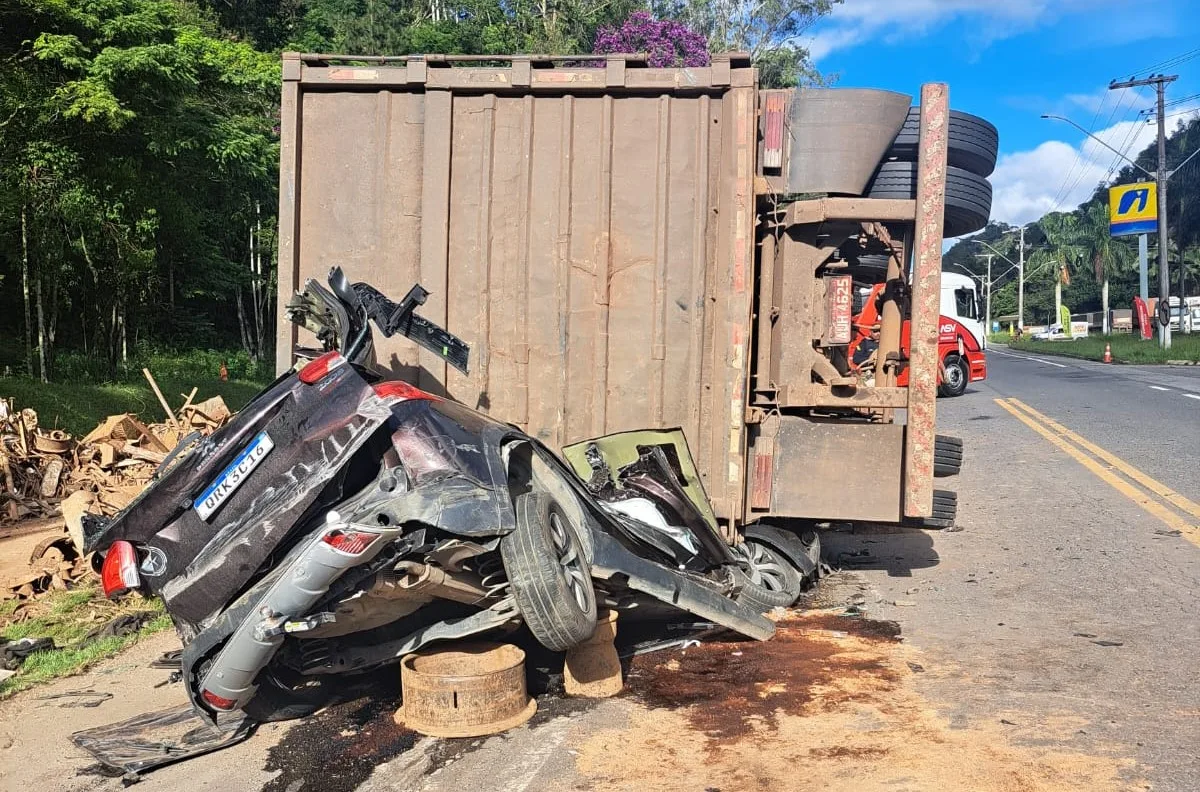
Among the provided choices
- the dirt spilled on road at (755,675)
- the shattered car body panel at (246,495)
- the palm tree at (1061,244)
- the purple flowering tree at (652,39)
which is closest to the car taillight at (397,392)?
the shattered car body panel at (246,495)

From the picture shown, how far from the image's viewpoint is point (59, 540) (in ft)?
23.9

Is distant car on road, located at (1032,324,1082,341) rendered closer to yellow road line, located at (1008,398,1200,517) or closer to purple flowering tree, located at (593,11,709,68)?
purple flowering tree, located at (593,11,709,68)

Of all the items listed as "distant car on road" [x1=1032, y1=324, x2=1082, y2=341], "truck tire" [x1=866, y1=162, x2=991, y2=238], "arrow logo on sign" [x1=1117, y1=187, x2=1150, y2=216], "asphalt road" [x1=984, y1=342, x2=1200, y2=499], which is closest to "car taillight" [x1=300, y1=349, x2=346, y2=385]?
"truck tire" [x1=866, y1=162, x2=991, y2=238]

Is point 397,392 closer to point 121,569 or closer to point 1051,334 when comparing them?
point 121,569

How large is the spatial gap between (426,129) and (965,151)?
3.52 m

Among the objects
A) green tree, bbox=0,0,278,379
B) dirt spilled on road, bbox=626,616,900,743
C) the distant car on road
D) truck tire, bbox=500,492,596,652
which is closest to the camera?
truck tire, bbox=500,492,596,652

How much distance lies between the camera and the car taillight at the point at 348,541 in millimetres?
3369

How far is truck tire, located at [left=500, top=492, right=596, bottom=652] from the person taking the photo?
12.1 feet

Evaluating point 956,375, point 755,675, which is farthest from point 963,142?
point 956,375

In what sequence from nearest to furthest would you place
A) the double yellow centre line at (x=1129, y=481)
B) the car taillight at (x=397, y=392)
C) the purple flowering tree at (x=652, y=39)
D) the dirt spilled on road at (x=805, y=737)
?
1. the dirt spilled on road at (x=805, y=737)
2. the car taillight at (x=397, y=392)
3. the double yellow centre line at (x=1129, y=481)
4. the purple flowering tree at (x=652, y=39)

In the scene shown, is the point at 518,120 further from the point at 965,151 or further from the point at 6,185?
the point at 6,185

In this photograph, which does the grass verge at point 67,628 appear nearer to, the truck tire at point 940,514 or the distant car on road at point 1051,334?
the truck tire at point 940,514

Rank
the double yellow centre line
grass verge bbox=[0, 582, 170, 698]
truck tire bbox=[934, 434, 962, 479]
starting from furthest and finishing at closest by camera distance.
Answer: the double yellow centre line < truck tire bbox=[934, 434, 962, 479] < grass verge bbox=[0, 582, 170, 698]

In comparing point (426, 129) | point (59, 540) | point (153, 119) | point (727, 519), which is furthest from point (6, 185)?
point (727, 519)
